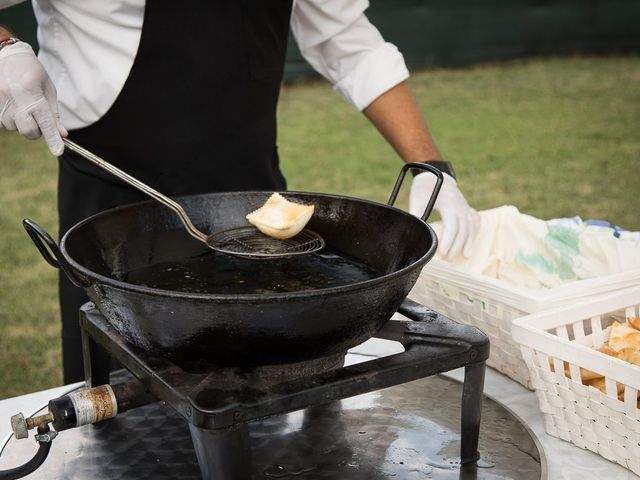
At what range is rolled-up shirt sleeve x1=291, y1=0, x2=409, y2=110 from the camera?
2.11 m

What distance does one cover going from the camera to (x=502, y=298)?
151 centimetres

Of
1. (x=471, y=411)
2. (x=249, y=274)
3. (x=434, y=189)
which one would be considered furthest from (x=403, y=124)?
(x=471, y=411)

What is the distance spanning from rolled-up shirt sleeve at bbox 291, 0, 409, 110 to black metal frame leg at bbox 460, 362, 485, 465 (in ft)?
3.33

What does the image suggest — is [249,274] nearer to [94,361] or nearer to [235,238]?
[235,238]

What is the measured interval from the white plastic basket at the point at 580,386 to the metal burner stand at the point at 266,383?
0.13 m

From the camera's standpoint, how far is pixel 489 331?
158cm

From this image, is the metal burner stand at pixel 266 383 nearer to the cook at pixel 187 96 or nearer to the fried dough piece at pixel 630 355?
the fried dough piece at pixel 630 355

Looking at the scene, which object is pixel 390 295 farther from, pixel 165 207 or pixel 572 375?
pixel 165 207

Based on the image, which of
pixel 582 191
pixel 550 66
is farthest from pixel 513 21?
pixel 582 191

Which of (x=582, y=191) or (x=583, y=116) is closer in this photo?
(x=582, y=191)

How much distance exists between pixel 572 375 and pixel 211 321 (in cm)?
60

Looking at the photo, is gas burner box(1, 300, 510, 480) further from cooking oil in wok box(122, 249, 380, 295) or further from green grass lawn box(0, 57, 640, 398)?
green grass lawn box(0, 57, 640, 398)

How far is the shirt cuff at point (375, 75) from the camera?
2098 mm

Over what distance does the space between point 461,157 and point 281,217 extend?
545 cm
